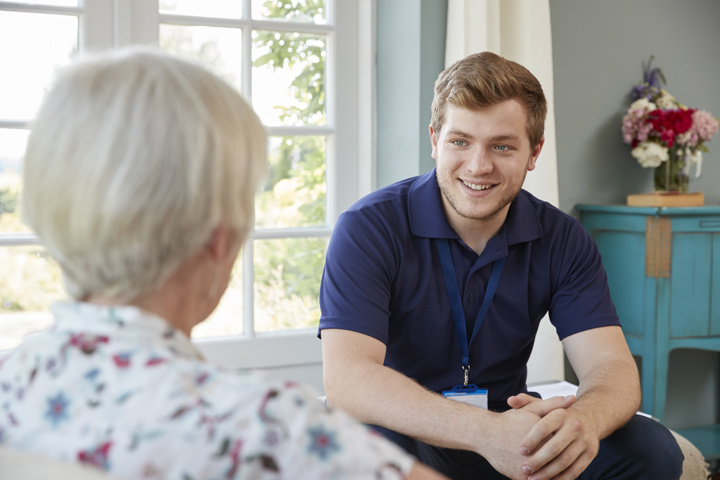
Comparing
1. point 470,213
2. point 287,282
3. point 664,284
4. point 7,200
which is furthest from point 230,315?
point 664,284

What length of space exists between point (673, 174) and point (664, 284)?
0.47m

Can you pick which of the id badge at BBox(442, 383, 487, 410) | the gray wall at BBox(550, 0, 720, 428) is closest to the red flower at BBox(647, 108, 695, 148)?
the gray wall at BBox(550, 0, 720, 428)

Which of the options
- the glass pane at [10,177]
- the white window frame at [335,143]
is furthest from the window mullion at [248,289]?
the glass pane at [10,177]

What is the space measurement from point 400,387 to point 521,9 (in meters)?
1.59

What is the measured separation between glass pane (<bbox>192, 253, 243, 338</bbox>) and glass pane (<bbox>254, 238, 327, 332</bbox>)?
0.06m

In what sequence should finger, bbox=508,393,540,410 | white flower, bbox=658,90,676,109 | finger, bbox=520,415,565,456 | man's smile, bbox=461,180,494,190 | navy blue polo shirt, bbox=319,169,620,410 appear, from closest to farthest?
1. finger, bbox=520,415,565,456
2. finger, bbox=508,393,540,410
3. navy blue polo shirt, bbox=319,169,620,410
4. man's smile, bbox=461,180,494,190
5. white flower, bbox=658,90,676,109

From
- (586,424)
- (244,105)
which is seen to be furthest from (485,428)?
(244,105)

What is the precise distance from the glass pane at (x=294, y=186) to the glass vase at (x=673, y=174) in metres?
1.31

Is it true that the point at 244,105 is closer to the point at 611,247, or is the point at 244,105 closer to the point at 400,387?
the point at 400,387

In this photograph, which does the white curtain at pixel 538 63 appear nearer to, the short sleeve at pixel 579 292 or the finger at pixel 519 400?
the short sleeve at pixel 579 292

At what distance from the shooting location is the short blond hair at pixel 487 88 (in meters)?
1.76

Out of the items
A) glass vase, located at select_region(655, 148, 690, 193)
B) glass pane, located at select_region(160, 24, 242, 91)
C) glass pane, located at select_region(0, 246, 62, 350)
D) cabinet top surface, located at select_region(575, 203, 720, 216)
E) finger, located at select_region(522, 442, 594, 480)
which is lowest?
finger, located at select_region(522, 442, 594, 480)

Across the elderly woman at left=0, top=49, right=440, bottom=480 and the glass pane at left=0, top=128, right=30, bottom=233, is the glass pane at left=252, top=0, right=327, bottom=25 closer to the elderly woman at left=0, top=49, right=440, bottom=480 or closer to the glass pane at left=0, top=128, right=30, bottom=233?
the glass pane at left=0, top=128, right=30, bottom=233

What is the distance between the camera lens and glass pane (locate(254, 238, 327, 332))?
2641 mm
